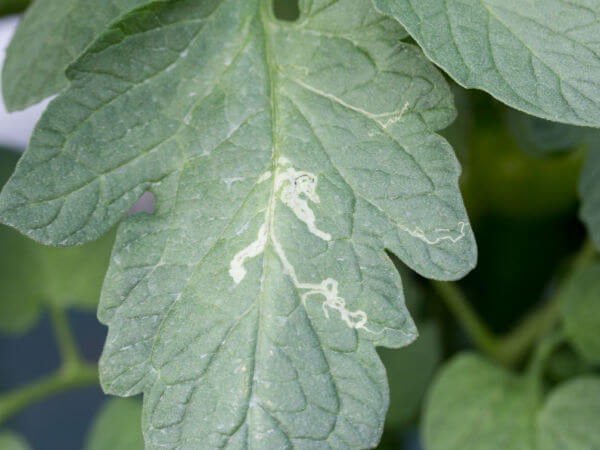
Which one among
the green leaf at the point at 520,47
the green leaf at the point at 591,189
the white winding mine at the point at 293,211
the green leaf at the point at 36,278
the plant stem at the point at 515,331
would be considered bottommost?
the plant stem at the point at 515,331

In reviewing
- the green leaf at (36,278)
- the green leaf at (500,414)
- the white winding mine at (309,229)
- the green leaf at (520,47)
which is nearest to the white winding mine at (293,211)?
the white winding mine at (309,229)

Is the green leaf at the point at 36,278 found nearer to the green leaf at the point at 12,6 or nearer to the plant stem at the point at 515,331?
the green leaf at the point at 12,6

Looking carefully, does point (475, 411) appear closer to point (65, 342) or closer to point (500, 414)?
point (500, 414)

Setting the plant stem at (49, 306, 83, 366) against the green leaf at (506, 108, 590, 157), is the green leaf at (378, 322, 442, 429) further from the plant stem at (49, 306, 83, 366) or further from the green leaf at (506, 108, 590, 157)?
the plant stem at (49, 306, 83, 366)

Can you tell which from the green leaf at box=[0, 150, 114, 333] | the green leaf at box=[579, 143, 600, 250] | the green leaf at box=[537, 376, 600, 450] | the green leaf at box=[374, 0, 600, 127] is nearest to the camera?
the green leaf at box=[374, 0, 600, 127]

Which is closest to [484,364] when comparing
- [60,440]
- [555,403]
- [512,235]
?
[555,403]

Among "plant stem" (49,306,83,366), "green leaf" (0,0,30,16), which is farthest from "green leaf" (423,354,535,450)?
"green leaf" (0,0,30,16)
